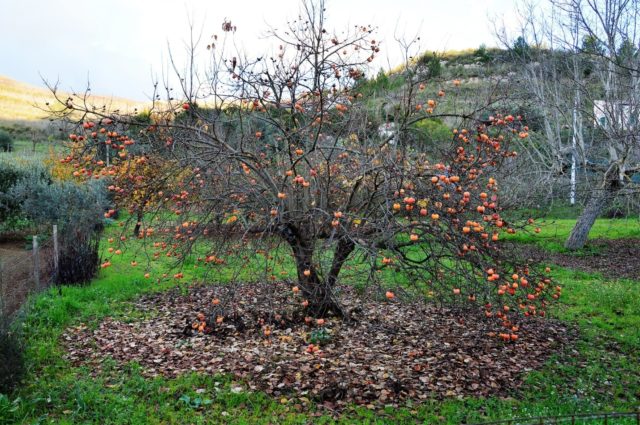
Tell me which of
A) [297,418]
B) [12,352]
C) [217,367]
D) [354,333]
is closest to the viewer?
[297,418]

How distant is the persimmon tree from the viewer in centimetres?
439

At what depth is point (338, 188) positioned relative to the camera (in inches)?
239

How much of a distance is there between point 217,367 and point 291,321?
4.44 feet

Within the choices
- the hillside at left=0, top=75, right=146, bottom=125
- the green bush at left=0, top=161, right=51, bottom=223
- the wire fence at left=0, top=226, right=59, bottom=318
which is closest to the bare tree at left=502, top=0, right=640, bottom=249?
the wire fence at left=0, top=226, right=59, bottom=318

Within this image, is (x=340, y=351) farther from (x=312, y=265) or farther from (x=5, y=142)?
(x=5, y=142)

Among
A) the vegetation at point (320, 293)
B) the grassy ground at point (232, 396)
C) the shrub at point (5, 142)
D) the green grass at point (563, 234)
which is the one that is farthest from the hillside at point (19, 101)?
the grassy ground at point (232, 396)

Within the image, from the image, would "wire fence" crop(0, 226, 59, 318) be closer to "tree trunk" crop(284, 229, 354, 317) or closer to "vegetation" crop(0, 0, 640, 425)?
"vegetation" crop(0, 0, 640, 425)

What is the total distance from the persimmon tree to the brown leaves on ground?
1.77 feet

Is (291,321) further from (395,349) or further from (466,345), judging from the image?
(466,345)

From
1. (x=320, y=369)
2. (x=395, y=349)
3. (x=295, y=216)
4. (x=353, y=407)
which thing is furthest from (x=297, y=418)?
(x=295, y=216)

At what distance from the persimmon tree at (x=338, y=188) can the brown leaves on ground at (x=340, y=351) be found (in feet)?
1.77

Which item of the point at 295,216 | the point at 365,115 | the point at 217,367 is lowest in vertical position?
the point at 217,367

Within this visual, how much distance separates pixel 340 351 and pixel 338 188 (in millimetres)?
1964

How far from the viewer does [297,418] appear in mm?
3961
